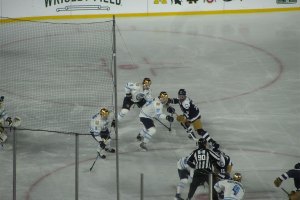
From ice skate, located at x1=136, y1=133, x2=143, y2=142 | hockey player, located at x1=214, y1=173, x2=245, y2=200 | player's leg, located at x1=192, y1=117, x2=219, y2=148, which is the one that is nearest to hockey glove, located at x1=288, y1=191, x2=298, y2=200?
Answer: hockey player, located at x1=214, y1=173, x2=245, y2=200

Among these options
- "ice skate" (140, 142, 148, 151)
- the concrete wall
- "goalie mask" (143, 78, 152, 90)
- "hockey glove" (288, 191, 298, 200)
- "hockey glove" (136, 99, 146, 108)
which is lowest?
"hockey glove" (288, 191, 298, 200)

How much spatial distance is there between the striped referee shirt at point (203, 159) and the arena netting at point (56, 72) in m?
3.15

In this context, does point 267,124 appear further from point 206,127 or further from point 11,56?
point 11,56

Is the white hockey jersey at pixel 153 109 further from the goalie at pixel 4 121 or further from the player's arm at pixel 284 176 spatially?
the player's arm at pixel 284 176

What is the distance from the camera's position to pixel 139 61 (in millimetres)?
15672

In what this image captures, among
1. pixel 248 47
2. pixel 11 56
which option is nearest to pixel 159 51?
pixel 248 47

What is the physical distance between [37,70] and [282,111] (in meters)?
4.69

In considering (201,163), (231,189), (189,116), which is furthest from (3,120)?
(231,189)

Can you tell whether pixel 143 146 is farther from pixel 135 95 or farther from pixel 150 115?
pixel 135 95

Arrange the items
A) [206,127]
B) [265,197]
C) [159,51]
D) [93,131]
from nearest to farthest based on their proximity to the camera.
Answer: [265,197]
[93,131]
[206,127]
[159,51]

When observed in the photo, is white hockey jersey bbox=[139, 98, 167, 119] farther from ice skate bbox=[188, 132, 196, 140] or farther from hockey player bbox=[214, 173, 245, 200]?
hockey player bbox=[214, 173, 245, 200]

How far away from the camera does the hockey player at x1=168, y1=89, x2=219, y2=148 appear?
→ 11617 millimetres

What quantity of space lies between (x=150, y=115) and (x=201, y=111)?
1.71 meters

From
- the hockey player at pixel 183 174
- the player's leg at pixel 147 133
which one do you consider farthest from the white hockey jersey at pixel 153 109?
the hockey player at pixel 183 174
